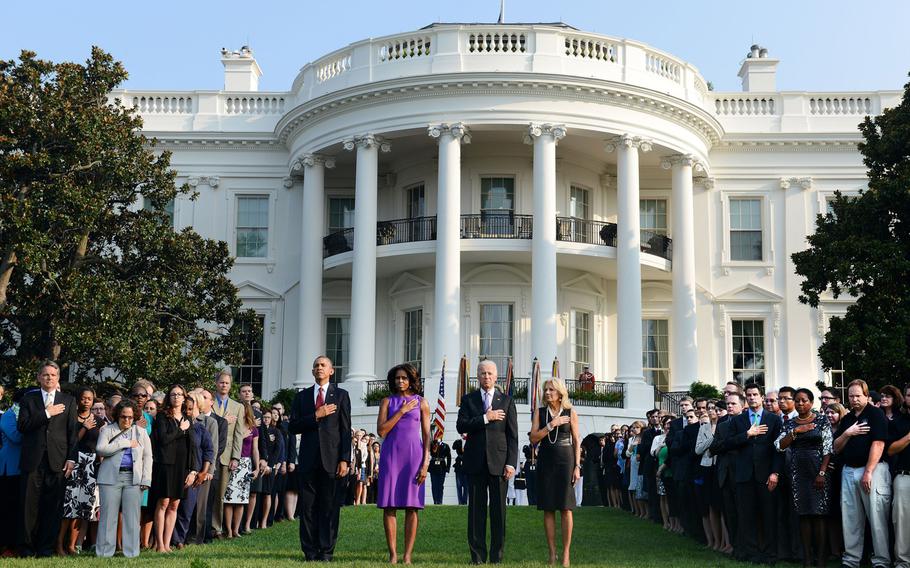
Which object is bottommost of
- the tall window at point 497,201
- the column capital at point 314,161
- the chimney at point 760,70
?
the tall window at point 497,201

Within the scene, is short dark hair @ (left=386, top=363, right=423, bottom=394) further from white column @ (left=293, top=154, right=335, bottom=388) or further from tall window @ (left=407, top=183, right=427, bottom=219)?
tall window @ (left=407, top=183, right=427, bottom=219)

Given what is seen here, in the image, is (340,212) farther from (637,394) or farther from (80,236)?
(80,236)

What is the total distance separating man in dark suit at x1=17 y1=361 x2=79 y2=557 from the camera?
11570 millimetres

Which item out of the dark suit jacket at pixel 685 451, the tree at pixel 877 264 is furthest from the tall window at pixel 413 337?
the dark suit jacket at pixel 685 451

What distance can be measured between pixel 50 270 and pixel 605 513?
40.5 ft

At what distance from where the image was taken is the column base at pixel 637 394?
29.7 meters

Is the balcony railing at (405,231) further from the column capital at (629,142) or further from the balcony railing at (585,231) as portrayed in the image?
the column capital at (629,142)

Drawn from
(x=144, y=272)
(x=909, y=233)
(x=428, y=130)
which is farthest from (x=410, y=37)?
(x=909, y=233)

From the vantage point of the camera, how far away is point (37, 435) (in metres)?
11.6

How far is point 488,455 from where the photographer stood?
11164 millimetres

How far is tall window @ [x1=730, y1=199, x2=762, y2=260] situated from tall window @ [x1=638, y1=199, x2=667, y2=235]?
2.03 m

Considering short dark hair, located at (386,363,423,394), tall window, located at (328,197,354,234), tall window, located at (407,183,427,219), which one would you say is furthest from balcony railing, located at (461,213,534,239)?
short dark hair, located at (386,363,423,394)

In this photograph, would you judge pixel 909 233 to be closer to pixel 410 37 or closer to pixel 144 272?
pixel 410 37

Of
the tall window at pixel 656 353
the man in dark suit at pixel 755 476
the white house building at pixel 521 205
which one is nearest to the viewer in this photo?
the man in dark suit at pixel 755 476
